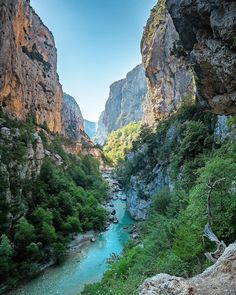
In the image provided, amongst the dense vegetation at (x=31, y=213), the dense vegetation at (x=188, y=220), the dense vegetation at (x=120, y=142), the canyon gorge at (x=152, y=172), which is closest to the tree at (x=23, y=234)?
the dense vegetation at (x=31, y=213)

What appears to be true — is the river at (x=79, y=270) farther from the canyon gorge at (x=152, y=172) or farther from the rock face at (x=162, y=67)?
the rock face at (x=162, y=67)

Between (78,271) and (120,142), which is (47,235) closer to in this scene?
(78,271)

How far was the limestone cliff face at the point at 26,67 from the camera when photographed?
52138 mm

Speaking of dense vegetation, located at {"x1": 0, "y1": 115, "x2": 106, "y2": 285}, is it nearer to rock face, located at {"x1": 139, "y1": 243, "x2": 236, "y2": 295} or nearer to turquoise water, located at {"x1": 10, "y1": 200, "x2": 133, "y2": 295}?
turquoise water, located at {"x1": 10, "y1": 200, "x2": 133, "y2": 295}

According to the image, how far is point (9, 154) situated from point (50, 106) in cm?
4144

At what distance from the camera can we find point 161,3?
77.1 meters

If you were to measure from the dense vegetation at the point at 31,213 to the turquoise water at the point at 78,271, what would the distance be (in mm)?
1552

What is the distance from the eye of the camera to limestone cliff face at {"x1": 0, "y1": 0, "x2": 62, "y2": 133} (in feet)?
171

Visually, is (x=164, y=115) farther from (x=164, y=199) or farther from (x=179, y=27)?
(x=179, y=27)

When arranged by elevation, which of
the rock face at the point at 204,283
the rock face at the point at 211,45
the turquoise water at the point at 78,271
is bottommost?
the turquoise water at the point at 78,271

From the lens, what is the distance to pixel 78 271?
31750 millimetres

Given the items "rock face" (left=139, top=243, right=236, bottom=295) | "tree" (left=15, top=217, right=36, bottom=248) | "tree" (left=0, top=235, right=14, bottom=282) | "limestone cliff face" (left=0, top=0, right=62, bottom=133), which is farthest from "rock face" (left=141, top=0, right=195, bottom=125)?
"rock face" (left=139, top=243, right=236, bottom=295)

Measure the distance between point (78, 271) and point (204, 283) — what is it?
2562 centimetres

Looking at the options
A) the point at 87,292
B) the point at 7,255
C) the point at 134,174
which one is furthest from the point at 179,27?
the point at 134,174
